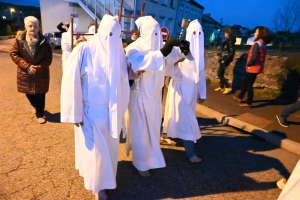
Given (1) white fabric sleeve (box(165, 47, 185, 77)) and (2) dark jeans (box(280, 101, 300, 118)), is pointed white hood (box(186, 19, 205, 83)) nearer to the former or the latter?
(1) white fabric sleeve (box(165, 47, 185, 77))

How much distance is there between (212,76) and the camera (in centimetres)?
855

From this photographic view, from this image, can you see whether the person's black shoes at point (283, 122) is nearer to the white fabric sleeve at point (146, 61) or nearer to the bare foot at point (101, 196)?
the white fabric sleeve at point (146, 61)

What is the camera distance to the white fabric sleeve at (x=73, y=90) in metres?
2.29

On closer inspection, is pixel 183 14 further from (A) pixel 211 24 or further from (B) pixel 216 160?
(B) pixel 216 160

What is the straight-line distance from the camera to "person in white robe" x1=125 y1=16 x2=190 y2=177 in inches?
107

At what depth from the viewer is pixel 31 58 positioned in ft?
13.5

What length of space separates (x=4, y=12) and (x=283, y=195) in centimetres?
4421

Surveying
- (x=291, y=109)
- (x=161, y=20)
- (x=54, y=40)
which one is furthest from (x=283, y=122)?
(x=161, y=20)

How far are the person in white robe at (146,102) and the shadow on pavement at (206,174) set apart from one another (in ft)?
0.78

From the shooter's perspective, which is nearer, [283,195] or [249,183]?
[283,195]

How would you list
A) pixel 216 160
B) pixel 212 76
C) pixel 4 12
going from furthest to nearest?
pixel 4 12, pixel 212 76, pixel 216 160

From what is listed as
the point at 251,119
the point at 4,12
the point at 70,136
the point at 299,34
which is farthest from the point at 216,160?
the point at 4,12

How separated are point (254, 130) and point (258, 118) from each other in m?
0.76

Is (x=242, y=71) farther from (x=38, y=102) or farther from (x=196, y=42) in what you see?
(x=38, y=102)
